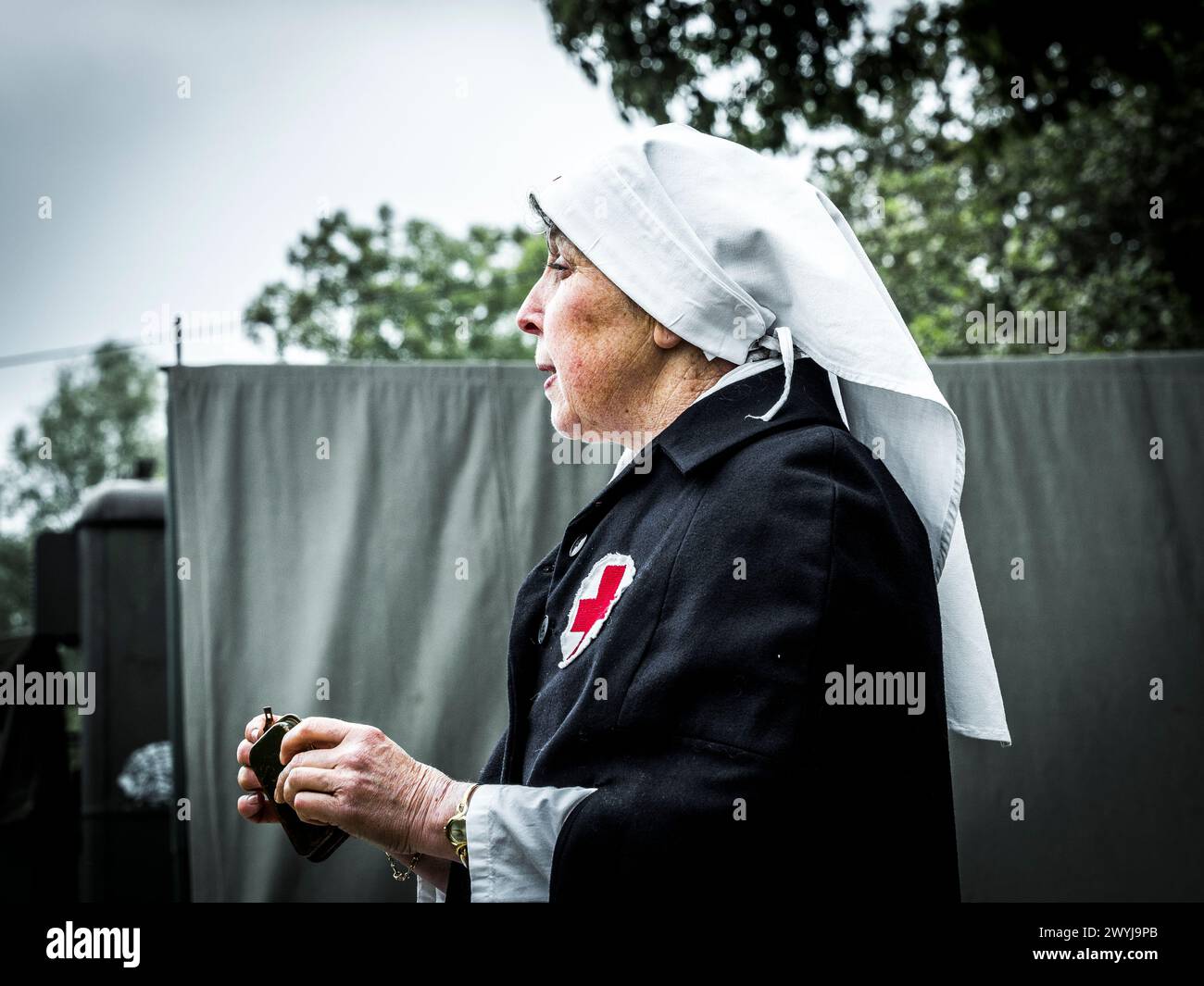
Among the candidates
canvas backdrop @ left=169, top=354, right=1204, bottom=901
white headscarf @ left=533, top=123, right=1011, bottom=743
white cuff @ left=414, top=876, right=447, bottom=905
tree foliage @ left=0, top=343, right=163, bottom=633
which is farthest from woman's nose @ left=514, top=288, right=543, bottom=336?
tree foliage @ left=0, top=343, right=163, bottom=633

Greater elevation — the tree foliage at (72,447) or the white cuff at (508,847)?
the tree foliage at (72,447)

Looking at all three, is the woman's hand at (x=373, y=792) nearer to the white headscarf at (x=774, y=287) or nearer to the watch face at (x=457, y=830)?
the watch face at (x=457, y=830)

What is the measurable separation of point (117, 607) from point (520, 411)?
2232mm

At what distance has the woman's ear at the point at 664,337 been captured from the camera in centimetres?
164

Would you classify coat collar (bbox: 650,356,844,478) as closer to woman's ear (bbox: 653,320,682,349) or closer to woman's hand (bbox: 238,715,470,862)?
woman's ear (bbox: 653,320,682,349)

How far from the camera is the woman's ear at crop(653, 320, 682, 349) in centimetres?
164

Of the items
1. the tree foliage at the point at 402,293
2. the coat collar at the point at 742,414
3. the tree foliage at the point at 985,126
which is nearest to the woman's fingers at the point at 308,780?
the coat collar at the point at 742,414

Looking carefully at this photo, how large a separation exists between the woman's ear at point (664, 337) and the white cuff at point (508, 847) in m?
0.65

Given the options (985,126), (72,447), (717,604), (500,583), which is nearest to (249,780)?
(717,604)

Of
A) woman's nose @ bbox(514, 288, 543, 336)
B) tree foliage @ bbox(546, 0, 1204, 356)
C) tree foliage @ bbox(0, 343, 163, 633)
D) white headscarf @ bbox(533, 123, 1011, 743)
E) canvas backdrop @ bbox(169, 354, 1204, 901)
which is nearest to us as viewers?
white headscarf @ bbox(533, 123, 1011, 743)

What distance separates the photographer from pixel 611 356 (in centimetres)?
168

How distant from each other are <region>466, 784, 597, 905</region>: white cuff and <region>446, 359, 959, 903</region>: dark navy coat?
0.15 ft
